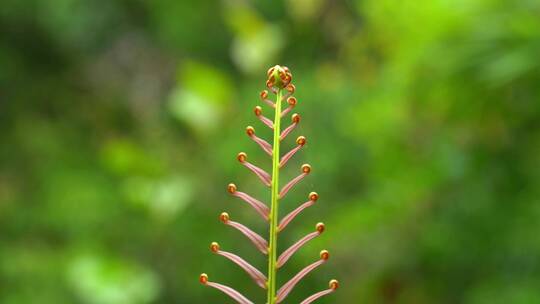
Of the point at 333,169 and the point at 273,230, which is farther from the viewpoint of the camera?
the point at 333,169

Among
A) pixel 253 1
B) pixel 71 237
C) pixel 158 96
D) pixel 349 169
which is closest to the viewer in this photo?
pixel 349 169

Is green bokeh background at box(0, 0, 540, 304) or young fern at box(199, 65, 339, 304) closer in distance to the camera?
young fern at box(199, 65, 339, 304)

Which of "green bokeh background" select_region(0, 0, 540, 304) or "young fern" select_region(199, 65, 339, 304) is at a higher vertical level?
"green bokeh background" select_region(0, 0, 540, 304)

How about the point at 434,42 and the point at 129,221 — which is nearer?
the point at 434,42

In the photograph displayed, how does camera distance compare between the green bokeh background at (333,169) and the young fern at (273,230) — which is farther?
the green bokeh background at (333,169)

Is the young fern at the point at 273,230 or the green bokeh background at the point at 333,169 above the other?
the green bokeh background at the point at 333,169

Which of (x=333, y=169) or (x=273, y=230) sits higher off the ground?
(x=333, y=169)

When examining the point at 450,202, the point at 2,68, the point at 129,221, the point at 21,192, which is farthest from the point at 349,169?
the point at 2,68

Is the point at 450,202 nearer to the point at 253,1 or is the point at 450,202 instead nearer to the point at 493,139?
the point at 493,139
